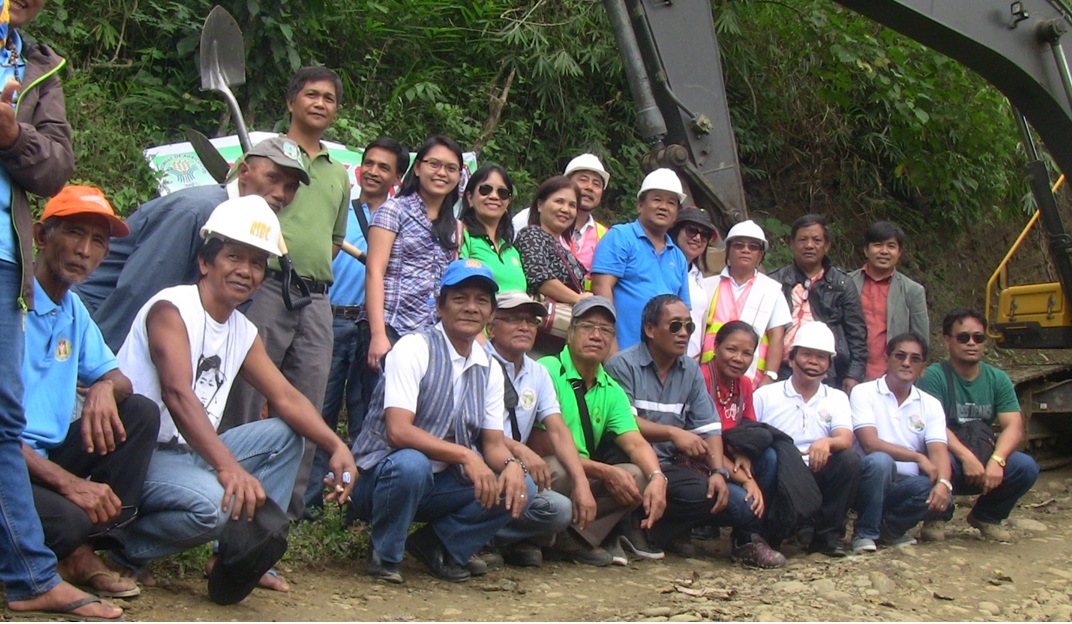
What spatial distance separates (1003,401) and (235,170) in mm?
4819

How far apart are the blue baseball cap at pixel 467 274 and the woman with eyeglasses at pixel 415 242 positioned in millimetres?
514

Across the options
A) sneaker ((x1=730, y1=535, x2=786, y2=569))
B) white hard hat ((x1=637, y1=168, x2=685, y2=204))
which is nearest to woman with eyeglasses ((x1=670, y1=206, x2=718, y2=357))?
white hard hat ((x1=637, y1=168, x2=685, y2=204))

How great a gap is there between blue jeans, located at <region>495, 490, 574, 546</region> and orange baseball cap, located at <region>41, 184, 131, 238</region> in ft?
7.10

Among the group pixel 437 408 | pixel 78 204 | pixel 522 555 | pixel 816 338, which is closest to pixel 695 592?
pixel 522 555

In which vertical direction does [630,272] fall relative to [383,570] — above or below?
above

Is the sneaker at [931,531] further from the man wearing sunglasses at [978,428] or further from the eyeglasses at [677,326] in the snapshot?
the eyeglasses at [677,326]

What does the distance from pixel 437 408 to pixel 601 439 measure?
3.73 ft

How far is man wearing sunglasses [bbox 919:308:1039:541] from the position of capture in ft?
21.9

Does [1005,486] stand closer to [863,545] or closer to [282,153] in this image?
[863,545]

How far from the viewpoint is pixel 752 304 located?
22.0ft

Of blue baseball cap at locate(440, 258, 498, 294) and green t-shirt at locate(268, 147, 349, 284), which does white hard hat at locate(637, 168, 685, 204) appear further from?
green t-shirt at locate(268, 147, 349, 284)

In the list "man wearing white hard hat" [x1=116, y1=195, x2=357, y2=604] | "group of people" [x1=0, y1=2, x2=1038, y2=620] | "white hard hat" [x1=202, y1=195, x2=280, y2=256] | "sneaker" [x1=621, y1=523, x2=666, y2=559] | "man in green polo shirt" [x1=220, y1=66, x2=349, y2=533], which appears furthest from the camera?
"sneaker" [x1=621, y1=523, x2=666, y2=559]

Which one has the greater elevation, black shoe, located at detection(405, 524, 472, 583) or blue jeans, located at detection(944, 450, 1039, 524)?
black shoe, located at detection(405, 524, 472, 583)

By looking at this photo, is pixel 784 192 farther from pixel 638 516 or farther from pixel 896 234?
pixel 638 516
